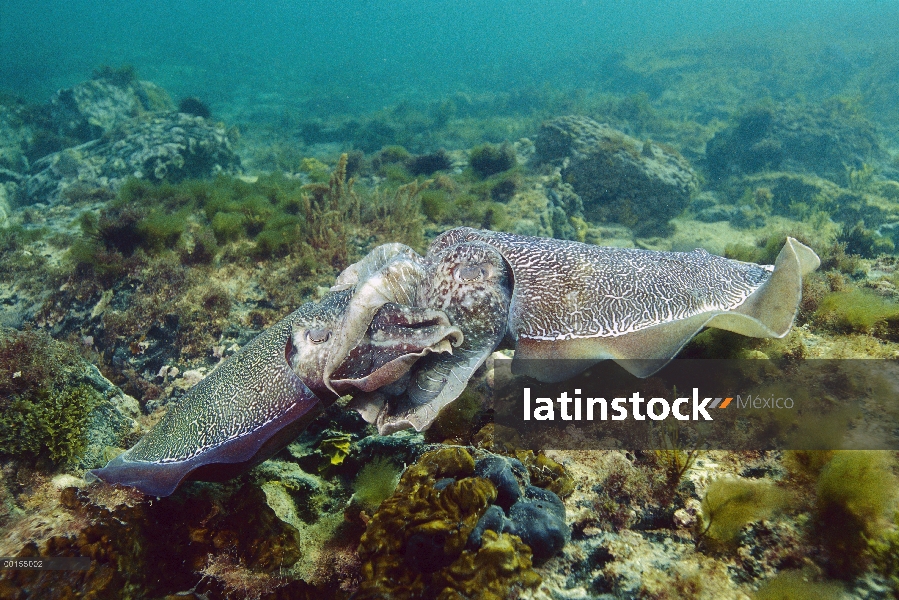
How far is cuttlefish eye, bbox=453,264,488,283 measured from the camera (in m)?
3.36

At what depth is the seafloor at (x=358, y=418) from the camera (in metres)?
2.31

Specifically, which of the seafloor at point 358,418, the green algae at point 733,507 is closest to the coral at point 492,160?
the seafloor at point 358,418

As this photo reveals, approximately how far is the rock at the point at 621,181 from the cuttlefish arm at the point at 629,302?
356 inches

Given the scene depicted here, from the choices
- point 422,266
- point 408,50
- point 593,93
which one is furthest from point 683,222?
point 408,50

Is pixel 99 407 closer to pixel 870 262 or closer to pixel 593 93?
pixel 870 262

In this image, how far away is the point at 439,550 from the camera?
2.35 m

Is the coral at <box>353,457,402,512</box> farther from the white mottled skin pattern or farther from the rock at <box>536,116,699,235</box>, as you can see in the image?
the rock at <box>536,116,699,235</box>

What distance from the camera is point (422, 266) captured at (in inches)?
144

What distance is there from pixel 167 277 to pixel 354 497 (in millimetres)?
4698

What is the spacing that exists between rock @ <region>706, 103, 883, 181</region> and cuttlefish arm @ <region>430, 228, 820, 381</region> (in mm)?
17022

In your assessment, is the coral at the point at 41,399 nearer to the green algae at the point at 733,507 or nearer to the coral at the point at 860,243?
the green algae at the point at 733,507

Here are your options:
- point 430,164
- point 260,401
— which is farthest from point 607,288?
point 430,164

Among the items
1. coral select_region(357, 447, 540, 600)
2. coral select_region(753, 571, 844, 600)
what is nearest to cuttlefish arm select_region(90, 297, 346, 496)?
coral select_region(357, 447, 540, 600)

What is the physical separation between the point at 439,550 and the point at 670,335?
2.20m
